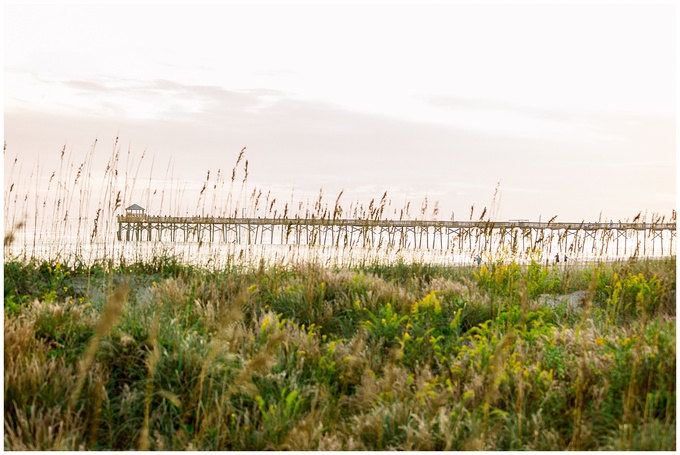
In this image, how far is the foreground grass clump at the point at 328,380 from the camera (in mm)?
3652

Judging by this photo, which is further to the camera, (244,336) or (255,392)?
(244,336)

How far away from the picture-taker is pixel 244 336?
5.20 metres

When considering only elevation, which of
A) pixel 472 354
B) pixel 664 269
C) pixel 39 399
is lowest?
pixel 39 399

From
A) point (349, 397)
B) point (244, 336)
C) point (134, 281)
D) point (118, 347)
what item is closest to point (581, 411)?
point (349, 397)

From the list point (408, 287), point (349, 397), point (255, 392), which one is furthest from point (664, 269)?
point (255, 392)

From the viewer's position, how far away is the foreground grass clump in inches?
144

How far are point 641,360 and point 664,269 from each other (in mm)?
4232

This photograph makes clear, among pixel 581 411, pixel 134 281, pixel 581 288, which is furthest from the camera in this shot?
pixel 581 288

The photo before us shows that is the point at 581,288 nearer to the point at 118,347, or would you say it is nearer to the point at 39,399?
the point at 118,347

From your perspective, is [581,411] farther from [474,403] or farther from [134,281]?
[134,281]

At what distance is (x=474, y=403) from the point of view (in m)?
4.14

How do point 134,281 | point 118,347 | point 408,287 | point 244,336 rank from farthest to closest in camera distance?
1. point 134,281
2. point 408,287
3. point 244,336
4. point 118,347

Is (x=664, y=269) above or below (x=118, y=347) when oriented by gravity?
above

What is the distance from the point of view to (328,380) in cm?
455
